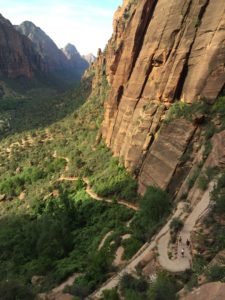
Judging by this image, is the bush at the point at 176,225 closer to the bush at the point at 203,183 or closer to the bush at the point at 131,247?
the bush at the point at 203,183

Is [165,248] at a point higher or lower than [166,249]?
lower

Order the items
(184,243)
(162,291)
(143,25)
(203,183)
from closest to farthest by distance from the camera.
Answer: (162,291) < (184,243) < (203,183) < (143,25)

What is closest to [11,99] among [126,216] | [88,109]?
[88,109]

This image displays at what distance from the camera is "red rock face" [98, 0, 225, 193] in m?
36.2

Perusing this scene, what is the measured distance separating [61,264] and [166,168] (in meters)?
12.4

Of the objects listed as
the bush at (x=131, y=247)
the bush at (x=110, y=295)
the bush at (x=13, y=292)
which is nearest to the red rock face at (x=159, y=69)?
the bush at (x=131, y=247)

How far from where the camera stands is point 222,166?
27.9 meters

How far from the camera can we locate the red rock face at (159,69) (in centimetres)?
3622

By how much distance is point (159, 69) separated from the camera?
143ft

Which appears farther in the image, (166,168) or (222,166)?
(166,168)

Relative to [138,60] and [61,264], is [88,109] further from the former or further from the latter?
[61,264]

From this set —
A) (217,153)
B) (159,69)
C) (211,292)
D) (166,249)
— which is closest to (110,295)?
(166,249)

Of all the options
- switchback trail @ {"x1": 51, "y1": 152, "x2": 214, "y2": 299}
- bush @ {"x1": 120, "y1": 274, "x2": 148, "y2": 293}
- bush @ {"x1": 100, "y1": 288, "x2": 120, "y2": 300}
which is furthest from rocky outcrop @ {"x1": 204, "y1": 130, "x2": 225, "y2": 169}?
bush @ {"x1": 100, "y1": 288, "x2": 120, "y2": 300}

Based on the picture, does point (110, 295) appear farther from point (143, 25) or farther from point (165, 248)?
point (143, 25)
